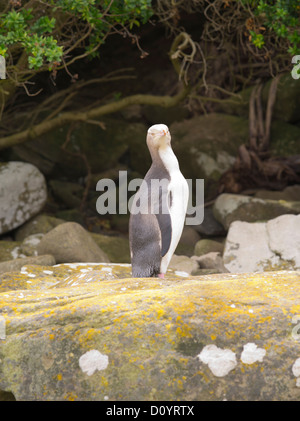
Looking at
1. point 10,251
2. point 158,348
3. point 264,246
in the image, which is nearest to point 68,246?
point 10,251

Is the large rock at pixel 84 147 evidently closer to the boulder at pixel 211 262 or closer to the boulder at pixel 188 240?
the boulder at pixel 188 240

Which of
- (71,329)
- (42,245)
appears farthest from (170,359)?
(42,245)

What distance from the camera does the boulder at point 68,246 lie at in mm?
8664

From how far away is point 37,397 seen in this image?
144 inches

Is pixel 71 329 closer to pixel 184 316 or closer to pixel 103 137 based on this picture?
pixel 184 316

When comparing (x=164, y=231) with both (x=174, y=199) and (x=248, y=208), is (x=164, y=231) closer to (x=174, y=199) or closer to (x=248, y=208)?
(x=174, y=199)

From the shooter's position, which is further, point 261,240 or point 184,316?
point 261,240

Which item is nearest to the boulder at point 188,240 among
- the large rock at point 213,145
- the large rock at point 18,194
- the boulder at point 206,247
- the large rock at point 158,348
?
the boulder at point 206,247

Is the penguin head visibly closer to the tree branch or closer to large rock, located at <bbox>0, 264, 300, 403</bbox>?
large rock, located at <bbox>0, 264, 300, 403</bbox>

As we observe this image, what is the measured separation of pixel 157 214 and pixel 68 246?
2.73 metres

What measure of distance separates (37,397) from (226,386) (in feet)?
3.67


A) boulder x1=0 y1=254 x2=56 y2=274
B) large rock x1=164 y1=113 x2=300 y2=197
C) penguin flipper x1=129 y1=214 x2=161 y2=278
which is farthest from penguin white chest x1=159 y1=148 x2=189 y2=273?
large rock x1=164 y1=113 x2=300 y2=197

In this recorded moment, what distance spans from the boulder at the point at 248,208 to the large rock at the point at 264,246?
1.39 meters
